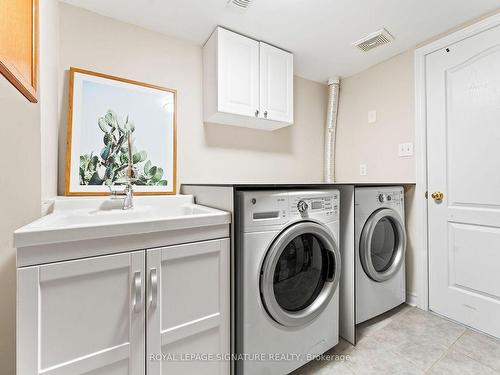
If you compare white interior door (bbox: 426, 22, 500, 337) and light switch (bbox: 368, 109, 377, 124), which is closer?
white interior door (bbox: 426, 22, 500, 337)

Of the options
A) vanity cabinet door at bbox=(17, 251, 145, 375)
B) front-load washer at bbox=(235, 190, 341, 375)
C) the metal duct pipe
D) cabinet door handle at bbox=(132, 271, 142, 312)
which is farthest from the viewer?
the metal duct pipe

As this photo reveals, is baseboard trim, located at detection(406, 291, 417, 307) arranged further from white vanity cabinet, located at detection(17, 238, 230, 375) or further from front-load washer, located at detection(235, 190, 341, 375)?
white vanity cabinet, located at detection(17, 238, 230, 375)

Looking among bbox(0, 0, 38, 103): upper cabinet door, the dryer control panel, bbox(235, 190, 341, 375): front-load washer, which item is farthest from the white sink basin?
the dryer control panel

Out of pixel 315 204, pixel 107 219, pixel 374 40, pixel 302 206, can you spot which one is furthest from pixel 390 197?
pixel 107 219

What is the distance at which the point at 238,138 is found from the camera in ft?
7.26

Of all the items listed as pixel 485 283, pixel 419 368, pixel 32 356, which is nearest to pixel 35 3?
pixel 32 356

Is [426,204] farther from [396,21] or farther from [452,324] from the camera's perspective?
[396,21]

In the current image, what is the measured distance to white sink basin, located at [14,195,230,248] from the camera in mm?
769

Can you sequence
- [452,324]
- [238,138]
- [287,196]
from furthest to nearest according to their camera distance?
[238,138] < [452,324] < [287,196]

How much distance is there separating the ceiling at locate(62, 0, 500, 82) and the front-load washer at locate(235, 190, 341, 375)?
1.27 m

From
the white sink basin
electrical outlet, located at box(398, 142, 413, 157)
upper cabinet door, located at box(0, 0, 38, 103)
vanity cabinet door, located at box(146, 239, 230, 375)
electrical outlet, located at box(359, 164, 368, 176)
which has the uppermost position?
upper cabinet door, located at box(0, 0, 38, 103)

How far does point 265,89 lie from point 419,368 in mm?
2123

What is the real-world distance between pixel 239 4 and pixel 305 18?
49 cm

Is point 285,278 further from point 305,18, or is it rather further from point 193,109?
point 305,18
